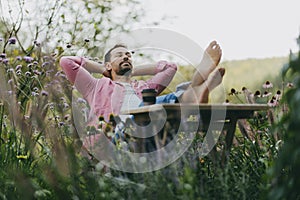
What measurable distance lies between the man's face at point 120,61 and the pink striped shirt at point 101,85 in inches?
4.0

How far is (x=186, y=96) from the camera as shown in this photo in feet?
9.19

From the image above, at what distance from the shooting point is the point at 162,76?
4082mm

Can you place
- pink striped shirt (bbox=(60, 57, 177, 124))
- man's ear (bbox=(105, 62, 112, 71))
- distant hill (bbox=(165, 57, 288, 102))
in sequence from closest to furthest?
pink striped shirt (bbox=(60, 57, 177, 124)) < man's ear (bbox=(105, 62, 112, 71)) < distant hill (bbox=(165, 57, 288, 102))

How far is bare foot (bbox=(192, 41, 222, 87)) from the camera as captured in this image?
9.18 feet

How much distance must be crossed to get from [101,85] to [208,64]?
1.18 metres

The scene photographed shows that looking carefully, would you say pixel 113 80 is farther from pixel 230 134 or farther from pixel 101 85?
pixel 230 134

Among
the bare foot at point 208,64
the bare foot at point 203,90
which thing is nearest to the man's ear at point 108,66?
the bare foot at point 208,64

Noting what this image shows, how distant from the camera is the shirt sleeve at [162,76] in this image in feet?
13.3

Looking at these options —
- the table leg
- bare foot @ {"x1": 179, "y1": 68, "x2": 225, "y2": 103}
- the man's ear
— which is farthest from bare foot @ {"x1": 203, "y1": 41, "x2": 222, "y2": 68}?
the man's ear

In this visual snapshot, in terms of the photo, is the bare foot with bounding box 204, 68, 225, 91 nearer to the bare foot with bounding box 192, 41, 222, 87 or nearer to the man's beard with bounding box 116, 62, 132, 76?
the bare foot with bounding box 192, 41, 222, 87

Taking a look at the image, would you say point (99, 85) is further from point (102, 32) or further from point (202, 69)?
point (102, 32)

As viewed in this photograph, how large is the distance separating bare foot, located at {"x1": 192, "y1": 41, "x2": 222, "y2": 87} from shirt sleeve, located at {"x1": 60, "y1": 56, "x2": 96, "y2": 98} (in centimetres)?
117

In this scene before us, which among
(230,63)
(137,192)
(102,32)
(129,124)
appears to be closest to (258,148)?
(129,124)

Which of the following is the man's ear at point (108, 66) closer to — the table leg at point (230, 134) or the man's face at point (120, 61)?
the man's face at point (120, 61)
